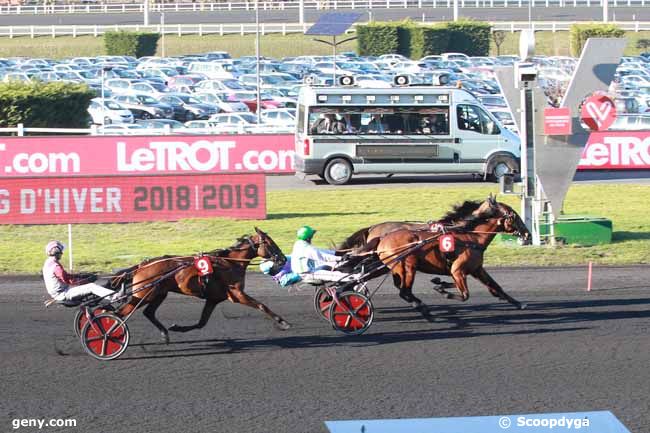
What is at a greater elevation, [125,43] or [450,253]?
[125,43]

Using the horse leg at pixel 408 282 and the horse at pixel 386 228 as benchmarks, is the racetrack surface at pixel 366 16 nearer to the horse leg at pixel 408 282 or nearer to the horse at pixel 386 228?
the horse at pixel 386 228

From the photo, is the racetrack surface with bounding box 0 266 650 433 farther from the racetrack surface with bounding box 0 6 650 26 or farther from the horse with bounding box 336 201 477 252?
the racetrack surface with bounding box 0 6 650 26

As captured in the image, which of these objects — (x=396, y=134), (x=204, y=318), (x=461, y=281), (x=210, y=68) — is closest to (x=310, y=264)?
(x=204, y=318)

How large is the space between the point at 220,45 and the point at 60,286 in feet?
203

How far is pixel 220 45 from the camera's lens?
71.6 metres

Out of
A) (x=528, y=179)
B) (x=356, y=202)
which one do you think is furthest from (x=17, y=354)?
(x=356, y=202)

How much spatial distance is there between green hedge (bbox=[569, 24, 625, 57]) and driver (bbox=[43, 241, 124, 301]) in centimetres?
5687

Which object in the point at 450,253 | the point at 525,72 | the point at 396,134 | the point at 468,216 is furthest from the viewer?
the point at 396,134

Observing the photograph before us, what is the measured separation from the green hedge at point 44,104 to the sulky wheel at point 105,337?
898 inches

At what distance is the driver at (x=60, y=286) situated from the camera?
11.1m

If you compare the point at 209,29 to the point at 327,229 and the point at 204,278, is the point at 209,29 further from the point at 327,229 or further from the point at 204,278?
the point at 204,278

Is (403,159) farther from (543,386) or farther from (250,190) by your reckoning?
(543,386)

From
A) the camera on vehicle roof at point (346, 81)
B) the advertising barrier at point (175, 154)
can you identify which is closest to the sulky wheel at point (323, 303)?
the advertising barrier at point (175, 154)

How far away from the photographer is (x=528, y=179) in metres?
18.1
